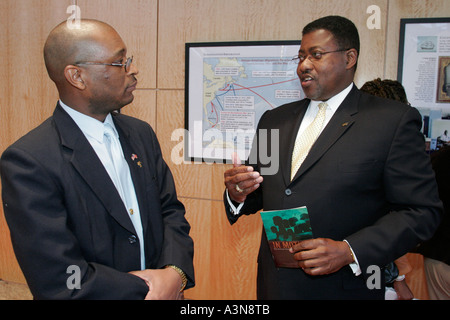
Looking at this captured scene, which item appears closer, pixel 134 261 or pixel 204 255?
pixel 134 261

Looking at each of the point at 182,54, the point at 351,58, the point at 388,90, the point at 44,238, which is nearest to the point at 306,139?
the point at 351,58

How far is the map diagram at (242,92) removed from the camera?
2838mm

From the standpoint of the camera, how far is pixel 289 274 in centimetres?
161

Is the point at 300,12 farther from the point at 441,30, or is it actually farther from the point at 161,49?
the point at 161,49

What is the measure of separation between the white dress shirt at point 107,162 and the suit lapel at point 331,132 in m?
0.67

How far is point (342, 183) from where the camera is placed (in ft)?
4.89

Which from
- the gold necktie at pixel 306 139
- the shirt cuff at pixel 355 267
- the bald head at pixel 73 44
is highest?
the bald head at pixel 73 44

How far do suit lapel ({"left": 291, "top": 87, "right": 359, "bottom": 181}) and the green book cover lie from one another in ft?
0.64

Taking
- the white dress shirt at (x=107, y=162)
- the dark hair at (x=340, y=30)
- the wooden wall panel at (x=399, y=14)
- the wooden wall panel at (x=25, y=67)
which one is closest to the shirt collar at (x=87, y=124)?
the white dress shirt at (x=107, y=162)

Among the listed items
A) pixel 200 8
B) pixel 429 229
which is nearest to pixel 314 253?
pixel 429 229

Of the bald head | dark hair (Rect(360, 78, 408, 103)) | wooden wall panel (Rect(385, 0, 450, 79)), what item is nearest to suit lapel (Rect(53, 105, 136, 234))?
the bald head

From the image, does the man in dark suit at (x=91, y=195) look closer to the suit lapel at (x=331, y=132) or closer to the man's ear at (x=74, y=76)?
the man's ear at (x=74, y=76)

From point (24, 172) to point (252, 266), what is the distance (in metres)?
2.21
